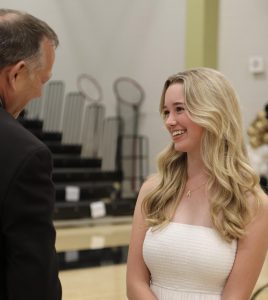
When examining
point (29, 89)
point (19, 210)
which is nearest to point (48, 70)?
point (29, 89)

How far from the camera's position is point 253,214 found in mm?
1997

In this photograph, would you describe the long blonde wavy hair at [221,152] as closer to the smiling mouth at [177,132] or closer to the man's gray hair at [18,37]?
the smiling mouth at [177,132]

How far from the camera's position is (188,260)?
2.01 metres

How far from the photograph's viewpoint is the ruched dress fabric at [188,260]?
78.5 inches

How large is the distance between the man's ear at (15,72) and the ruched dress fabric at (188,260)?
874 mm

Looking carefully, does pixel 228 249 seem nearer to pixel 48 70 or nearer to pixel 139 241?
pixel 139 241

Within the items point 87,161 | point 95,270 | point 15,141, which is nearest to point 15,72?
point 15,141

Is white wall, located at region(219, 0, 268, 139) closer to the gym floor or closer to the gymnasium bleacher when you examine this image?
the gymnasium bleacher

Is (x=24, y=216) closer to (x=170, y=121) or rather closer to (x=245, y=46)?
(x=170, y=121)

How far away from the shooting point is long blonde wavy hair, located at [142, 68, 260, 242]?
2.01 meters

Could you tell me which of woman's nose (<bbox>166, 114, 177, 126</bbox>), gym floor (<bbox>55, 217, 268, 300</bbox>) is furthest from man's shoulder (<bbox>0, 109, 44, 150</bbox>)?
gym floor (<bbox>55, 217, 268, 300</bbox>)

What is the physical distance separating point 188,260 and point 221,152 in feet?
1.40

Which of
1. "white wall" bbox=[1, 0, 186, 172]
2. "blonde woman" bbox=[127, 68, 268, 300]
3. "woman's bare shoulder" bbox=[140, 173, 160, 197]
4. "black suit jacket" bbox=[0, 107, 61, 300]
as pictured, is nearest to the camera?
"black suit jacket" bbox=[0, 107, 61, 300]

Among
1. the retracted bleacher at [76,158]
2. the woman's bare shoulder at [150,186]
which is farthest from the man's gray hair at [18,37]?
the retracted bleacher at [76,158]
